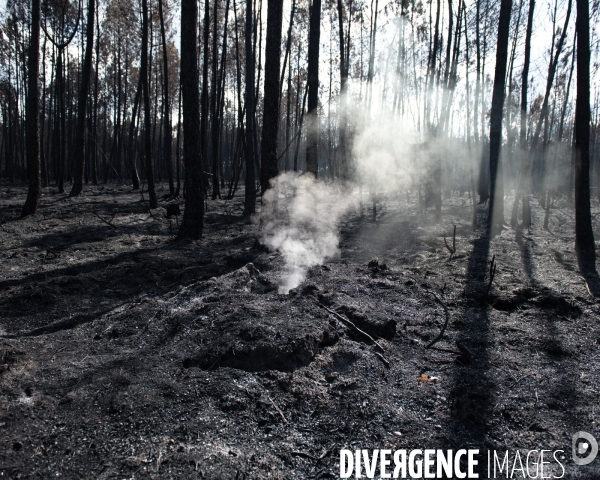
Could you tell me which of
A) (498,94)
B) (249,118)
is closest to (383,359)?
(498,94)

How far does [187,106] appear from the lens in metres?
7.89

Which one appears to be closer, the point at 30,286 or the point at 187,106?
the point at 30,286

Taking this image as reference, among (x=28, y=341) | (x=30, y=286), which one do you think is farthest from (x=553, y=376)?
(x=30, y=286)

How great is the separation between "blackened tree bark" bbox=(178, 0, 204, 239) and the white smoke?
56.7 inches

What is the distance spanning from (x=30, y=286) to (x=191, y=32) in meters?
5.68

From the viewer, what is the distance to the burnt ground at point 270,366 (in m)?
2.29

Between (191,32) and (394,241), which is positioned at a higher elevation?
(191,32)

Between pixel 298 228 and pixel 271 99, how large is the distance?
2838 mm

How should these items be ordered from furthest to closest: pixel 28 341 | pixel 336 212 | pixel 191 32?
pixel 336 212 < pixel 191 32 < pixel 28 341

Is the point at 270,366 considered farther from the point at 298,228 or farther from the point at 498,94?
the point at 498,94

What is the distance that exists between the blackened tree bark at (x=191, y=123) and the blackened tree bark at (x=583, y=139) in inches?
287

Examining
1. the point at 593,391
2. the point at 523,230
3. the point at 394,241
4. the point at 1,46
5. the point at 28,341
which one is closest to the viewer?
the point at 593,391

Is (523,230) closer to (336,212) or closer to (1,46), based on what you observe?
(336,212)

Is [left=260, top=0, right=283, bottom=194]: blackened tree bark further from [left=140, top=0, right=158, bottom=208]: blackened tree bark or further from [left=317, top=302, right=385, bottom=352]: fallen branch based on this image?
[left=140, top=0, right=158, bottom=208]: blackened tree bark
